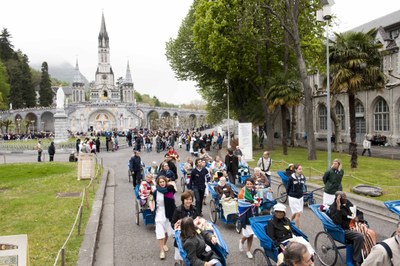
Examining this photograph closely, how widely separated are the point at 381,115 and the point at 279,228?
1399 inches

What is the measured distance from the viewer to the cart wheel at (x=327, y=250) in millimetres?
7430

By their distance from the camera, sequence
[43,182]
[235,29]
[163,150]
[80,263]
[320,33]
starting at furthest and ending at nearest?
[163,150] < [320,33] < [235,29] < [43,182] < [80,263]

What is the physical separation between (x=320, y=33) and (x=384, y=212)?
72.3 ft

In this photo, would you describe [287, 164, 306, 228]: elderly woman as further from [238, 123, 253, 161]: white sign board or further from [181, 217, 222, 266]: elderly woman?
[238, 123, 253, 161]: white sign board

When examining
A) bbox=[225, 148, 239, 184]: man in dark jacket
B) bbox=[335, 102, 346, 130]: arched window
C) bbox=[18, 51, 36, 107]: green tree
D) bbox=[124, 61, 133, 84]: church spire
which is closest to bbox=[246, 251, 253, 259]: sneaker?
bbox=[225, 148, 239, 184]: man in dark jacket

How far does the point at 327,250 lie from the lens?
7602 millimetres

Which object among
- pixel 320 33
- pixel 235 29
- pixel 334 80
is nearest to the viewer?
Answer: pixel 334 80

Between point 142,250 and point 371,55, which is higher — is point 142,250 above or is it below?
below

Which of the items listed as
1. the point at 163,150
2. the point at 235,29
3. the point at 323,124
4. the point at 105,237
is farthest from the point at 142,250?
the point at 323,124

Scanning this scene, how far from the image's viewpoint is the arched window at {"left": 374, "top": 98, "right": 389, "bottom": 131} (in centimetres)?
3719

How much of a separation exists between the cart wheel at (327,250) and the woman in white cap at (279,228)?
123 cm

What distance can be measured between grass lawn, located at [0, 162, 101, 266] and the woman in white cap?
3957 mm

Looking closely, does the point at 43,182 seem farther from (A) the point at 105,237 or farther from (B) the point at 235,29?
(B) the point at 235,29

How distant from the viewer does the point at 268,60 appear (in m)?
31.5
